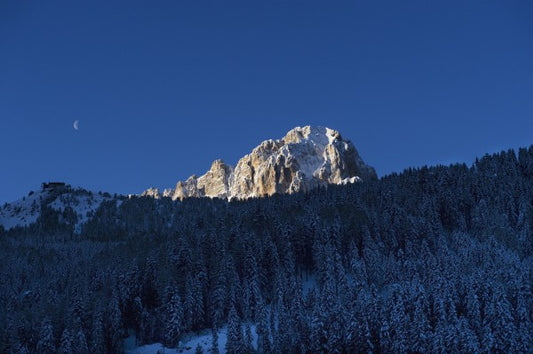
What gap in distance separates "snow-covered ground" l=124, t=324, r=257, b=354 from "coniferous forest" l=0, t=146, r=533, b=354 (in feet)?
4.68

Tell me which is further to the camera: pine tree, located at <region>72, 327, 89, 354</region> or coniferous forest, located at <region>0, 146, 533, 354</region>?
pine tree, located at <region>72, 327, 89, 354</region>

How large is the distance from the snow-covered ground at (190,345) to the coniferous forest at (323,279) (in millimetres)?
1425

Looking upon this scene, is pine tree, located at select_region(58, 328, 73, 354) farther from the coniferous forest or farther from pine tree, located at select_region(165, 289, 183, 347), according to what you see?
pine tree, located at select_region(165, 289, 183, 347)

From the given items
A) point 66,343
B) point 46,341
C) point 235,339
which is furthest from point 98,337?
point 235,339

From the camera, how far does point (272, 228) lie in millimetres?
130500

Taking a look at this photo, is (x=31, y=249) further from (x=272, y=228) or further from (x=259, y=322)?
(x=259, y=322)

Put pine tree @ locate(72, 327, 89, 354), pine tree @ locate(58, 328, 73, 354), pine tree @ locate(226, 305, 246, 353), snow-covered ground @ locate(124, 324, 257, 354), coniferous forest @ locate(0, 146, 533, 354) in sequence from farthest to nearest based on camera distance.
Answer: snow-covered ground @ locate(124, 324, 257, 354) < pine tree @ locate(72, 327, 89, 354) < pine tree @ locate(58, 328, 73, 354) < pine tree @ locate(226, 305, 246, 353) < coniferous forest @ locate(0, 146, 533, 354)

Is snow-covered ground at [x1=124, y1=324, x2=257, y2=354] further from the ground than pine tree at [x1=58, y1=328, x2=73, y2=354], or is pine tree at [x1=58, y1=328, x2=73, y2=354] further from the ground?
pine tree at [x1=58, y1=328, x2=73, y2=354]

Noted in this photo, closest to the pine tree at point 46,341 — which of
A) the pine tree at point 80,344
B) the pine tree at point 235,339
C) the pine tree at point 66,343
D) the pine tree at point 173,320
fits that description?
the pine tree at point 66,343

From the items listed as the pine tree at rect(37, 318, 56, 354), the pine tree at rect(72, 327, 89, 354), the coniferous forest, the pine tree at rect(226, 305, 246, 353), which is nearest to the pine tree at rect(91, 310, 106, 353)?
the coniferous forest

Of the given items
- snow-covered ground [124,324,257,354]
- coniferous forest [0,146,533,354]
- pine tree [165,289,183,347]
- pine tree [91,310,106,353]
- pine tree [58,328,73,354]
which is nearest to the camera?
coniferous forest [0,146,533,354]

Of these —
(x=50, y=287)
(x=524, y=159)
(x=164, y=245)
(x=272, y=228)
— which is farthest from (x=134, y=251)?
(x=524, y=159)

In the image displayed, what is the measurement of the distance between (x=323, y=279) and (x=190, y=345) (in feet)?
100

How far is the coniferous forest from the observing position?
262 feet
